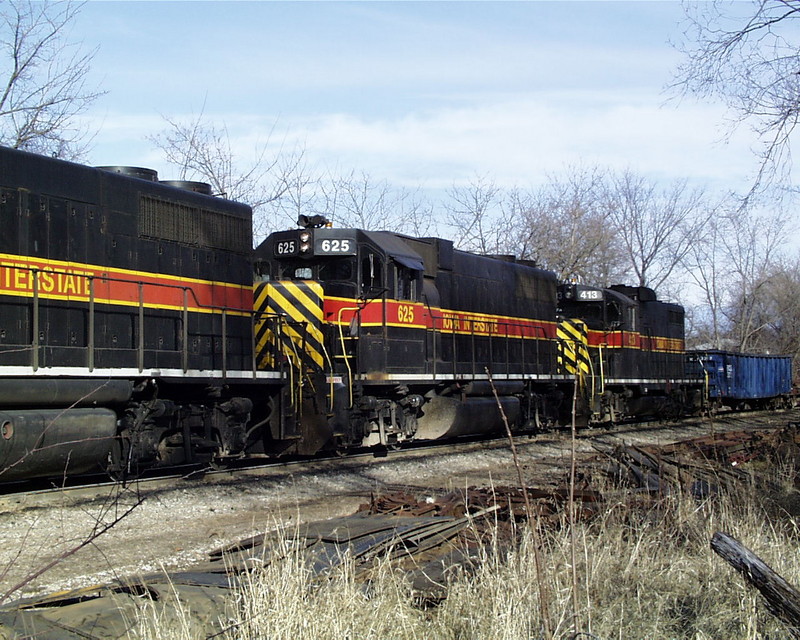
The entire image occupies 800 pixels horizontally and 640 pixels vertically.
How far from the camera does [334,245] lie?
46.0 ft

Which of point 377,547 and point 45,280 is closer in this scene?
point 377,547

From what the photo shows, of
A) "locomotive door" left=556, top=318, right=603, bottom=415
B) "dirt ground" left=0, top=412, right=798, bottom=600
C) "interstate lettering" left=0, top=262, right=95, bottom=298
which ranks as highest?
"interstate lettering" left=0, top=262, right=95, bottom=298

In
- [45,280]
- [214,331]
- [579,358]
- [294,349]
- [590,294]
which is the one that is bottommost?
[579,358]

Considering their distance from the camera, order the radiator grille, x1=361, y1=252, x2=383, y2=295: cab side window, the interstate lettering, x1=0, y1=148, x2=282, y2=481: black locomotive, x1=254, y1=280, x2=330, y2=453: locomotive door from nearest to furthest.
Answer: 1. x1=0, y1=148, x2=282, y2=481: black locomotive
2. the interstate lettering
3. the radiator grille
4. x1=254, y1=280, x2=330, y2=453: locomotive door
5. x1=361, y1=252, x2=383, y2=295: cab side window

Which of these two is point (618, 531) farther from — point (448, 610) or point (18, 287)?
point (18, 287)

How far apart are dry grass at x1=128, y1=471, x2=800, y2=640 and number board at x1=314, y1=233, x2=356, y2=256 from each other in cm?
815

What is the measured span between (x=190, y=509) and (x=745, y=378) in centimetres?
2671

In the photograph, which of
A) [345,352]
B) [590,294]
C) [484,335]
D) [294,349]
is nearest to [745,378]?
[590,294]

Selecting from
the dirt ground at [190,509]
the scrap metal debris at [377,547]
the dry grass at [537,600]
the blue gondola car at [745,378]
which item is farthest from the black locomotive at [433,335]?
the blue gondola car at [745,378]

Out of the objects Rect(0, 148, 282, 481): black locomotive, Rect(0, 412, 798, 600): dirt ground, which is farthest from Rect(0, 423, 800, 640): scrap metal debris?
Rect(0, 148, 282, 481): black locomotive

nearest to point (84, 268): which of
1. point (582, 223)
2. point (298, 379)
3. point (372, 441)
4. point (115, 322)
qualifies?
point (115, 322)

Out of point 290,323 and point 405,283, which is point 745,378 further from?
point 290,323

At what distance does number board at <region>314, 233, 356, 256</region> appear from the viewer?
14000 mm

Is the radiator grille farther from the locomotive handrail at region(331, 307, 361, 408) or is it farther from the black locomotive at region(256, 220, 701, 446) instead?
the locomotive handrail at region(331, 307, 361, 408)
